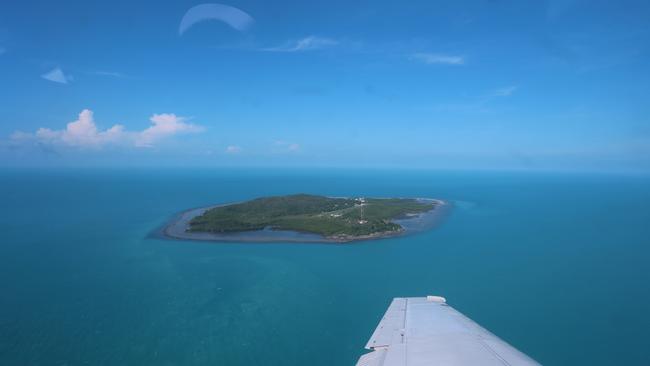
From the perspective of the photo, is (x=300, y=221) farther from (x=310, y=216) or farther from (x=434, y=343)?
(x=434, y=343)

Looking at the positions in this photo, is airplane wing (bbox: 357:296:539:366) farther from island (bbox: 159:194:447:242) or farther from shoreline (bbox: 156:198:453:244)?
island (bbox: 159:194:447:242)

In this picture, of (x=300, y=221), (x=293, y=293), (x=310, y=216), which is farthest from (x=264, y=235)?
(x=293, y=293)

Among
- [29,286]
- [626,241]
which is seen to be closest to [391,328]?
[29,286]

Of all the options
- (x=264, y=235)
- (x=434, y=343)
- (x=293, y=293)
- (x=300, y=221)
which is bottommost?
(x=293, y=293)

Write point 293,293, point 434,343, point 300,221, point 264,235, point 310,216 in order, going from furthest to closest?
point 310,216, point 300,221, point 264,235, point 293,293, point 434,343

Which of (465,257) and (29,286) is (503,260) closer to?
(465,257)

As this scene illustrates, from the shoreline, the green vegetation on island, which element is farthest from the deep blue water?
the green vegetation on island

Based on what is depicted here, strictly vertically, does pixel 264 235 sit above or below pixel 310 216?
below

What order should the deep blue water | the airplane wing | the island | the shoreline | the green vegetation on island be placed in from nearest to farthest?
the airplane wing → the deep blue water → the shoreline → the island → the green vegetation on island
